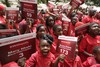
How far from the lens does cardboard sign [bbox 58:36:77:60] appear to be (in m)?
3.53

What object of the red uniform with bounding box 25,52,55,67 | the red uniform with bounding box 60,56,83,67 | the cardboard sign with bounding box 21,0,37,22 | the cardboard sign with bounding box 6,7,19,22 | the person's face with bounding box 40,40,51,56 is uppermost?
the cardboard sign with bounding box 21,0,37,22

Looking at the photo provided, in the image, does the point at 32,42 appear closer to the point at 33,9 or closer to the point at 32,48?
the point at 32,48

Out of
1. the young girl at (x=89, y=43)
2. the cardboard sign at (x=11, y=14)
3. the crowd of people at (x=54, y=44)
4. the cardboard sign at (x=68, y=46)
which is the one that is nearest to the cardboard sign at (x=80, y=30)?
the crowd of people at (x=54, y=44)

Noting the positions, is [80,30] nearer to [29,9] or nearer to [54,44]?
[54,44]

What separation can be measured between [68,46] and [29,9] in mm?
1503

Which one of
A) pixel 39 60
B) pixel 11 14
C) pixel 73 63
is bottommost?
pixel 73 63

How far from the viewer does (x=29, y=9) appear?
4750 millimetres

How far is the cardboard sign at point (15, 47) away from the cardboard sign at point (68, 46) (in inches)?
16.7

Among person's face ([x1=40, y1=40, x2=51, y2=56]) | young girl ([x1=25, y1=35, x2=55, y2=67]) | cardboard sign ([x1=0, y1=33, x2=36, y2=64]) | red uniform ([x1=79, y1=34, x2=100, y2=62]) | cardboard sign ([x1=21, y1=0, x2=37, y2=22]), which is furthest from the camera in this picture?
red uniform ([x1=79, y1=34, x2=100, y2=62])

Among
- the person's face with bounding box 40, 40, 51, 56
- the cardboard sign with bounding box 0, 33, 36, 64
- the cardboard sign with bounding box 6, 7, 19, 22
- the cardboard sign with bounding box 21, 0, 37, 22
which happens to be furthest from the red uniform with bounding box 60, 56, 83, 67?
the cardboard sign with bounding box 6, 7, 19, 22

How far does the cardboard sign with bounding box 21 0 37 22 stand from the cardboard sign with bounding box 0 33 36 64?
1.10 m

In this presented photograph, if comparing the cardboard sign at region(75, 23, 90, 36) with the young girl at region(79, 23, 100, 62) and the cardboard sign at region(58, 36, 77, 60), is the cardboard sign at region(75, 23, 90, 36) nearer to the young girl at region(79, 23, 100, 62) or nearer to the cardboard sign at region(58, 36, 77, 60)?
the young girl at region(79, 23, 100, 62)

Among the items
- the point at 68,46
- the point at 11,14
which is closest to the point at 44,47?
the point at 68,46

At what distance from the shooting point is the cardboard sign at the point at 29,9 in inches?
185
